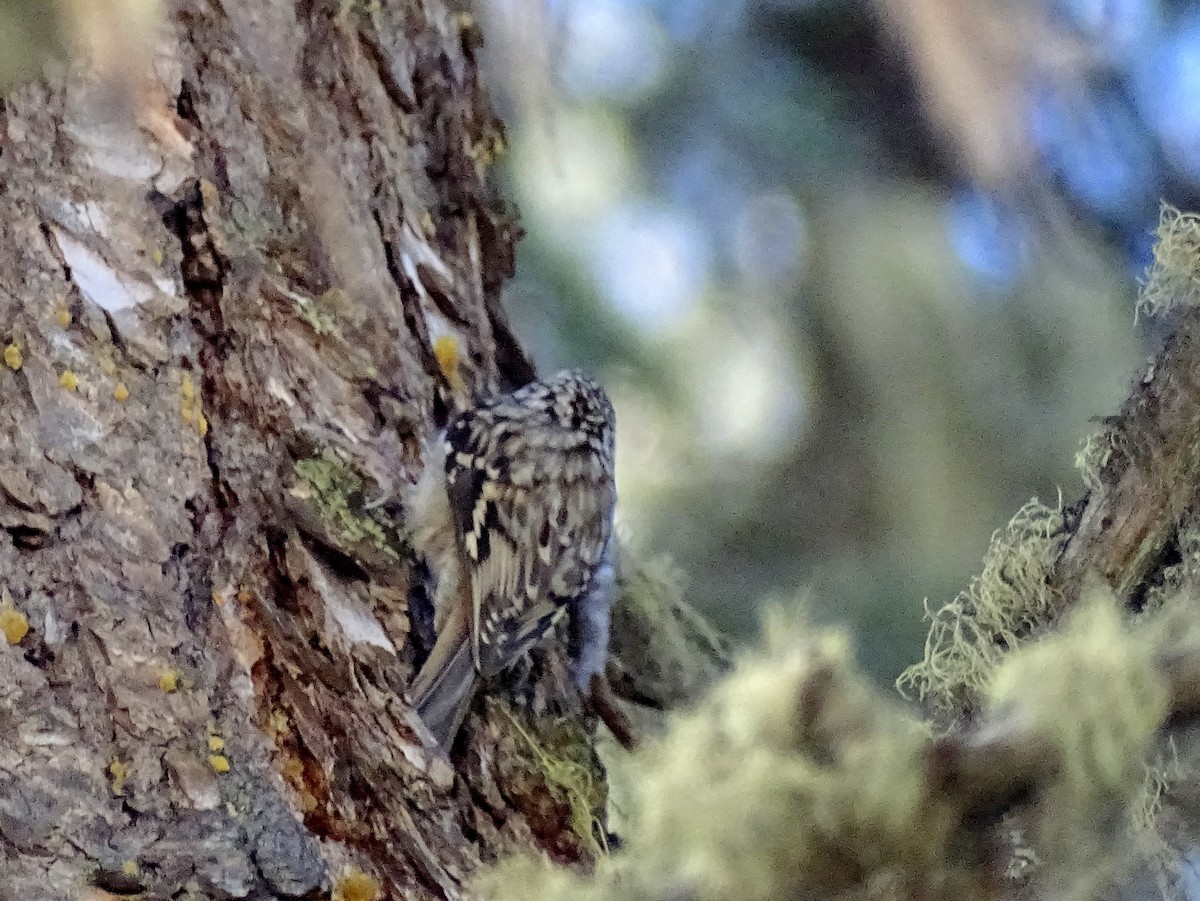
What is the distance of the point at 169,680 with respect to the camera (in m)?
0.72

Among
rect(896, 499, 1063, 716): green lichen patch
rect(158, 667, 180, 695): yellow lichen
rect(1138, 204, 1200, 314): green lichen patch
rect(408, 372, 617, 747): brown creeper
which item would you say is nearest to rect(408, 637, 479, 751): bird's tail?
rect(408, 372, 617, 747): brown creeper

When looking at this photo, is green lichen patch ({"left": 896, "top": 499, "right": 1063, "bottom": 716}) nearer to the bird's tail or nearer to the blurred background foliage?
the blurred background foliage

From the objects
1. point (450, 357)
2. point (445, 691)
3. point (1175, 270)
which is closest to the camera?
point (1175, 270)

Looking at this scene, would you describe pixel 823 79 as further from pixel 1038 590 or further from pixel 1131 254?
pixel 1038 590

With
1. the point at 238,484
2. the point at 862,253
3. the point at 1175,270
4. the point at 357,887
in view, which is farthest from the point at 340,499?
the point at 1175,270

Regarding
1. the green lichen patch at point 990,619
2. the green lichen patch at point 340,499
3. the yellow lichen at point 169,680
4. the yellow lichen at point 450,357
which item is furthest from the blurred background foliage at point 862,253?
the yellow lichen at point 169,680

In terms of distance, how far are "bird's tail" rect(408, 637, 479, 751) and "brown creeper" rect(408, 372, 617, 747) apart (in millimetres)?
13

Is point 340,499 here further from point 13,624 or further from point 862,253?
point 862,253

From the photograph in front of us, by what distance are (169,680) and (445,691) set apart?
7.3 inches

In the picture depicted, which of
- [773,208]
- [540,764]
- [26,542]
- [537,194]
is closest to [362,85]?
[537,194]

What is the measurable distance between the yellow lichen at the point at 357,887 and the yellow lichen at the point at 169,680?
164mm

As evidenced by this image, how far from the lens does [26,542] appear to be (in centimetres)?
73

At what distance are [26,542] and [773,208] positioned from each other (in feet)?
1.94

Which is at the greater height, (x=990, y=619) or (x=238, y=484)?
(x=238, y=484)
